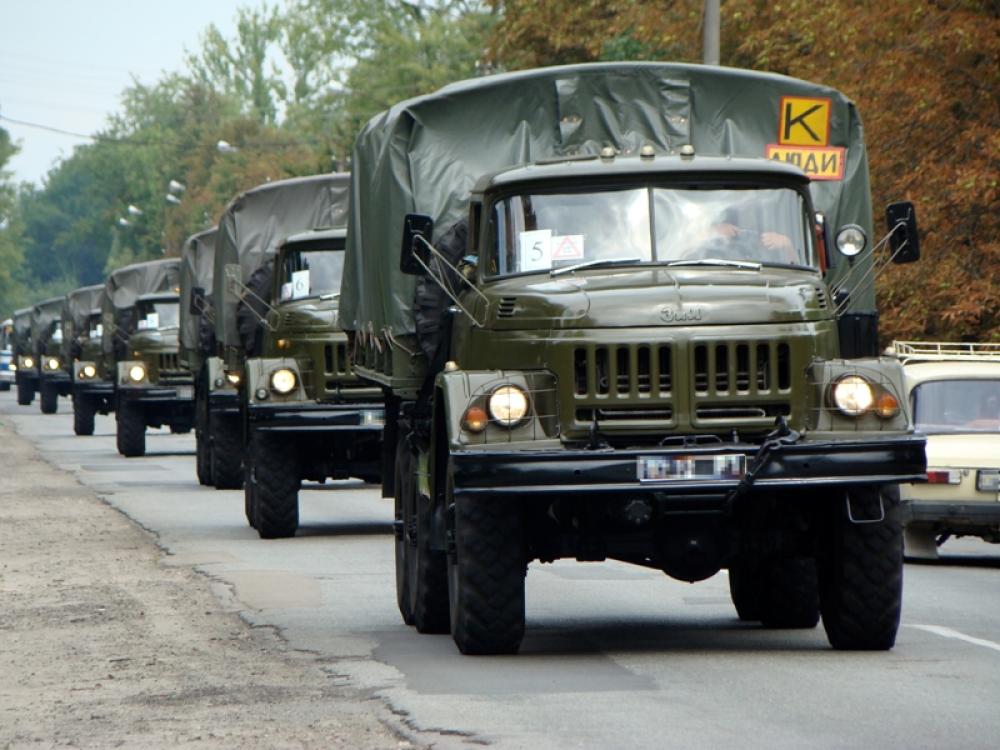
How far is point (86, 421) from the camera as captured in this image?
46125 millimetres

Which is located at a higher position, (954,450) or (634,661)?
(954,450)

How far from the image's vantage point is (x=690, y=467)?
33.9 feet

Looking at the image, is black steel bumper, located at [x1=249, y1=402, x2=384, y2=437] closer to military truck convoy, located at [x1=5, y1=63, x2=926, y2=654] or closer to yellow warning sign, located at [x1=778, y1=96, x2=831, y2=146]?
military truck convoy, located at [x1=5, y1=63, x2=926, y2=654]

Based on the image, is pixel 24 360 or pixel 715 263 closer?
pixel 715 263

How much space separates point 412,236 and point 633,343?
5.30ft

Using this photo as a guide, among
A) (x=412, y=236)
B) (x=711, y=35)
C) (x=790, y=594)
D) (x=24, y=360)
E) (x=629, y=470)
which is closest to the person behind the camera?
(x=629, y=470)

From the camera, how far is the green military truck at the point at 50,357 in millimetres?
62062

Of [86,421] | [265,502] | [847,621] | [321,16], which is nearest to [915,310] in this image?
[265,502]

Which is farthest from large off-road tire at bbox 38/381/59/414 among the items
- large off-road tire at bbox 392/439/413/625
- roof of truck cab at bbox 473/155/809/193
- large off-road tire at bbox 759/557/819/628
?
roof of truck cab at bbox 473/155/809/193

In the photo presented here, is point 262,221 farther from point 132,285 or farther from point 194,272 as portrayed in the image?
point 132,285

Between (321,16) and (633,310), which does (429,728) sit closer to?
(633,310)

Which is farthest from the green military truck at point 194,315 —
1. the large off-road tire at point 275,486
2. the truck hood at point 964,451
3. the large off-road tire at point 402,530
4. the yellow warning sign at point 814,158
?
the yellow warning sign at point 814,158

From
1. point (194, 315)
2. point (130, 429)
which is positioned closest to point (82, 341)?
point (130, 429)

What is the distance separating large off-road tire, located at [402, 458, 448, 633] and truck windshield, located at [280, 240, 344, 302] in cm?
873
